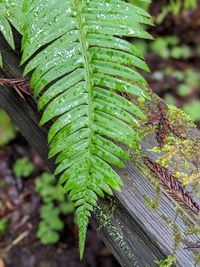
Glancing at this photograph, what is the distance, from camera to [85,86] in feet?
4.27

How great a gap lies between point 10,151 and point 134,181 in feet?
7.86

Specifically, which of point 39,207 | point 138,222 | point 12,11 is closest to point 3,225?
point 39,207

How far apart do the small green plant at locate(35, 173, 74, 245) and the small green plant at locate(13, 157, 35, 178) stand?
100 millimetres

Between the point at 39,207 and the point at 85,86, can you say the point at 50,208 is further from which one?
the point at 85,86

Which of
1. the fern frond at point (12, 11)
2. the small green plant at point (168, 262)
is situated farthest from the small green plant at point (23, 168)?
the small green plant at point (168, 262)

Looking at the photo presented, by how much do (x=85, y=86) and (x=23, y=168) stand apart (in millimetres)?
2194

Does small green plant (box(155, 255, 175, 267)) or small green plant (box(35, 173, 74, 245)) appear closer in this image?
small green plant (box(155, 255, 175, 267))

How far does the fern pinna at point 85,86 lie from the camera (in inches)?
49.4

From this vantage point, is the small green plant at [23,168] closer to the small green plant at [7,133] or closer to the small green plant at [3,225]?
the small green plant at [7,133]

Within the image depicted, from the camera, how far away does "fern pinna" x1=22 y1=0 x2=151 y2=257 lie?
1.25 meters

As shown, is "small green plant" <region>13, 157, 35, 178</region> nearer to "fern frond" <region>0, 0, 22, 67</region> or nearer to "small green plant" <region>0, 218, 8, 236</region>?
"small green plant" <region>0, 218, 8, 236</region>

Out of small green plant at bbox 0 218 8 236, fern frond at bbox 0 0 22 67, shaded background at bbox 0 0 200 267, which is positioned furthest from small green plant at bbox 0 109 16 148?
fern frond at bbox 0 0 22 67

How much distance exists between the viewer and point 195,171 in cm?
130

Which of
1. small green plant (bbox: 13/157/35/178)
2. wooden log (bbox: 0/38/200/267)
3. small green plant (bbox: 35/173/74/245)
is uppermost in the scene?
small green plant (bbox: 13/157/35/178)
